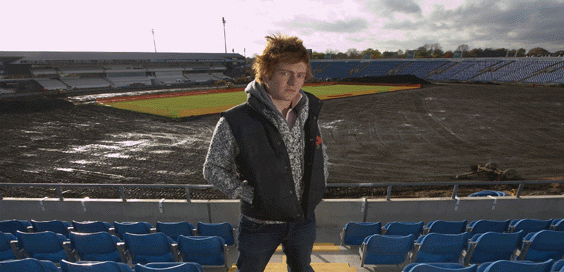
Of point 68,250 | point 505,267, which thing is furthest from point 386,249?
point 68,250

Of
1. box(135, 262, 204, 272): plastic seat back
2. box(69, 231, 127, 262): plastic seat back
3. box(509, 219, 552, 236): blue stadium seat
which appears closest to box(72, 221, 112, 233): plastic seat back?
box(69, 231, 127, 262): plastic seat back

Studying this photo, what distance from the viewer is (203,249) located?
11.7 ft

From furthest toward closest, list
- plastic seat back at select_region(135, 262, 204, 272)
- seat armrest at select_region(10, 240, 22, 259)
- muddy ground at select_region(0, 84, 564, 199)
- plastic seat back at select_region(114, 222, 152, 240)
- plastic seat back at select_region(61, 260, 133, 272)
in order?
muddy ground at select_region(0, 84, 564, 199), plastic seat back at select_region(114, 222, 152, 240), seat armrest at select_region(10, 240, 22, 259), plastic seat back at select_region(135, 262, 204, 272), plastic seat back at select_region(61, 260, 133, 272)

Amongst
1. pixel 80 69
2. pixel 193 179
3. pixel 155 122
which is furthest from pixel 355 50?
pixel 193 179

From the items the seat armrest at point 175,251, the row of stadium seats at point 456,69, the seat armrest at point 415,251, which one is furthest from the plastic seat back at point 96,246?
the row of stadium seats at point 456,69

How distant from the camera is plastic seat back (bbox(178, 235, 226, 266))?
3.50 meters

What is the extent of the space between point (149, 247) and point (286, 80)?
10.9ft

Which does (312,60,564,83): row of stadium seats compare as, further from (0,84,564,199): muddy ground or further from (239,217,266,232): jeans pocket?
(239,217,266,232): jeans pocket

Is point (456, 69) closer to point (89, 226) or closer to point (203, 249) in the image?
point (203, 249)

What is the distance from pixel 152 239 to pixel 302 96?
3.09 m

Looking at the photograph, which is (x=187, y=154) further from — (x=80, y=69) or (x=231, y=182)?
(x=80, y=69)

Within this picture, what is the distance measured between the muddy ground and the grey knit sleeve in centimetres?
741

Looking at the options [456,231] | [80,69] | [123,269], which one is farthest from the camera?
[80,69]

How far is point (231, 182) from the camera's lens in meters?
1.61
